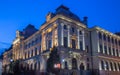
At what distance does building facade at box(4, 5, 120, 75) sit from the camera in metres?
34.4

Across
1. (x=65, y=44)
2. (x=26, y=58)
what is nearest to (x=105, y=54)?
(x=65, y=44)

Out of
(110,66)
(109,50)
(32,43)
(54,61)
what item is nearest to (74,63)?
(54,61)

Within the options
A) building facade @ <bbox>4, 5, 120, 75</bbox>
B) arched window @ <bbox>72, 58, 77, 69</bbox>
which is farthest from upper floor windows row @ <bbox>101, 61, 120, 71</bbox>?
arched window @ <bbox>72, 58, 77, 69</bbox>

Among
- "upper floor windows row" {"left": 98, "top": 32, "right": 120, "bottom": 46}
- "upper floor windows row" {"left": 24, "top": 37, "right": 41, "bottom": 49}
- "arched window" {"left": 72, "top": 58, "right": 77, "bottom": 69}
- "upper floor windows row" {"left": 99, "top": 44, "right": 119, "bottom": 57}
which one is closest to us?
"arched window" {"left": 72, "top": 58, "right": 77, "bottom": 69}

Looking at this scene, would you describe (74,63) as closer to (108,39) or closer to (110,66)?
(110,66)

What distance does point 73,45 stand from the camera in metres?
36.2

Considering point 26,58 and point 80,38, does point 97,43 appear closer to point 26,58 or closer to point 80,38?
point 80,38

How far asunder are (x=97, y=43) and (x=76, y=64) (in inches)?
330

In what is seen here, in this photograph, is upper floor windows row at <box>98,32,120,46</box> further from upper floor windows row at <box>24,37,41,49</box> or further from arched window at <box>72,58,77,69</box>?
upper floor windows row at <box>24,37,41,49</box>

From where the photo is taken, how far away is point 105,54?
4184 centimetres

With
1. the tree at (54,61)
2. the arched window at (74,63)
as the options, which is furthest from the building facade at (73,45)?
the tree at (54,61)

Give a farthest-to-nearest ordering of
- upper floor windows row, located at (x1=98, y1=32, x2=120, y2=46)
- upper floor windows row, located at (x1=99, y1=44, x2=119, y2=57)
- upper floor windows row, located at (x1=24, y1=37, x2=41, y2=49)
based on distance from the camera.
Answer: upper floor windows row, located at (x1=24, y1=37, x2=41, y2=49)
upper floor windows row, located at (x1=98, y1=32, x2=120, y2=46)
upper floor windows row, located at (x1=99, y1=44, x2=119, y2=57)

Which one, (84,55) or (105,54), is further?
(105,54)

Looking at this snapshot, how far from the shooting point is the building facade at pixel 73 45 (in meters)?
34.4
